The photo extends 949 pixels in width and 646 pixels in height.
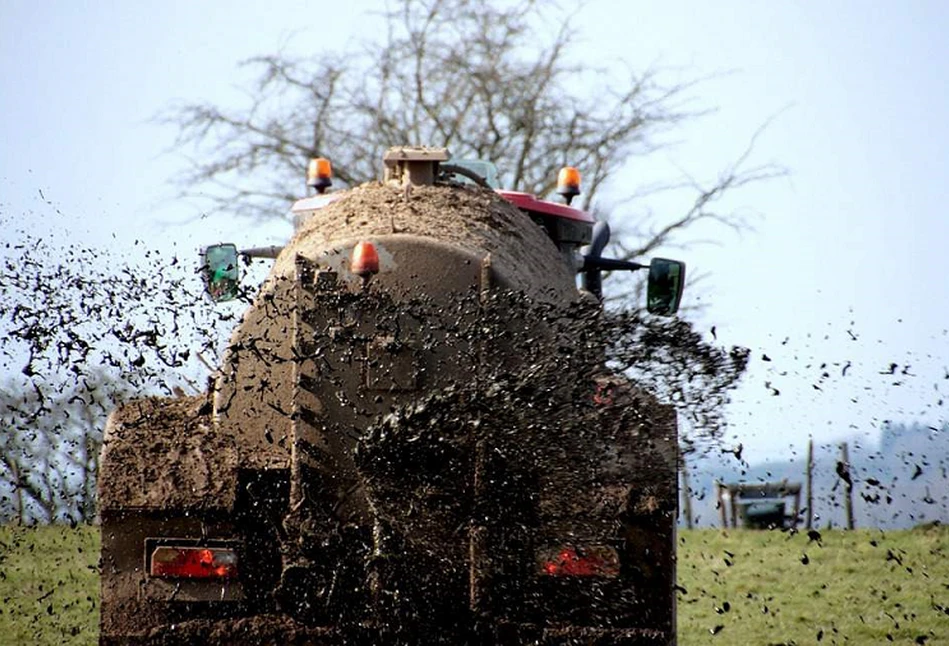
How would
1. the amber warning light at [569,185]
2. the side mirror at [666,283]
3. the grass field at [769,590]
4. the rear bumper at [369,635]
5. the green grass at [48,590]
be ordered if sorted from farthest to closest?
the grass field at [769,590]
the green grass at [48,590]
the amber warning light at [569,185]
the side mirror at [666,283]
the rear bumper at [369,635]

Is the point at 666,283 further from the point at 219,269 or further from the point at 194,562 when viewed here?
the point at 194,562

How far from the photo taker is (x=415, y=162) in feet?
23.1

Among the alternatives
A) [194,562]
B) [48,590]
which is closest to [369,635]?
[194,562]

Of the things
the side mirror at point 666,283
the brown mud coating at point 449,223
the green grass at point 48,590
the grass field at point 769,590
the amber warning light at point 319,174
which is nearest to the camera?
the brown mud coating at point 449,223

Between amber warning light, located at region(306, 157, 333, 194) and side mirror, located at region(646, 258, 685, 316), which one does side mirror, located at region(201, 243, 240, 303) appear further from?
side mirror, located at region(646, 258, 685, 316)

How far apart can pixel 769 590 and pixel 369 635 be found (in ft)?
18.8

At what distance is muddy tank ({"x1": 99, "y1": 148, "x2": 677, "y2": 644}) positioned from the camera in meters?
6.14

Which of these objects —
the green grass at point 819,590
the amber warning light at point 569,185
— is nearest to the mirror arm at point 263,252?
the amber warning light at point 569,185

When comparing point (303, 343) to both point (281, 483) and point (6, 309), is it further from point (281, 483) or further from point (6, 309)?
point (6, 309)

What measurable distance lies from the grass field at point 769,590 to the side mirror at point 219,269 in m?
1.54

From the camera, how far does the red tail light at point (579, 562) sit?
242 inches

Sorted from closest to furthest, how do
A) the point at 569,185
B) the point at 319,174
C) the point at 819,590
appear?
the point at 319,174
the point at 569,185
the point at 819,590

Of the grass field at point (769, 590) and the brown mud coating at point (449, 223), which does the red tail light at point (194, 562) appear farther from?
the grass field at point (769, 590)

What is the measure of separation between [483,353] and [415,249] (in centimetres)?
49
